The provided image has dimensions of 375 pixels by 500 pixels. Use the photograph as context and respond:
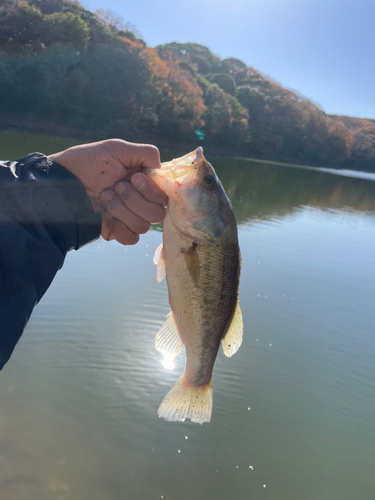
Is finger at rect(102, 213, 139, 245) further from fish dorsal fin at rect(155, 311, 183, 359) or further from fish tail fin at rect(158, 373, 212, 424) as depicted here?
fish tail fin at rect(158, 373, 212, 424)

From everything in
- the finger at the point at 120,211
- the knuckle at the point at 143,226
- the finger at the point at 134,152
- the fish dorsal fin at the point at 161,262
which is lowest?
the fish dorsal fin at the point at 161,262

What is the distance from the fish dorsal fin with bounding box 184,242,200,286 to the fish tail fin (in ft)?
2.39

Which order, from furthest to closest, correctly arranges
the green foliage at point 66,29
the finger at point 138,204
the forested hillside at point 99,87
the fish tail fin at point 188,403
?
the green foliage at point 66,29 < the forested hillside at point 99,87 < the finger at point 138,204 < the fish tail fin at point 188,403

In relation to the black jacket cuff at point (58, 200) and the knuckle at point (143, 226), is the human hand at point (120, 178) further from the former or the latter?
the black jacket cuff at point (58, 200)

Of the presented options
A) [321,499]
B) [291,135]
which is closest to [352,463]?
[321,499]

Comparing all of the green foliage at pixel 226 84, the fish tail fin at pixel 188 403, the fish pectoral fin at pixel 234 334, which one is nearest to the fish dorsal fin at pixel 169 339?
the fish tail fin at pixel 188 403

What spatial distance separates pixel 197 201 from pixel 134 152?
590 mm

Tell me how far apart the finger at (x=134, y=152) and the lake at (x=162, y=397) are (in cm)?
324

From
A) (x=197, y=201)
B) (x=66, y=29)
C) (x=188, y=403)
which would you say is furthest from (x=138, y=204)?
(x=66, y=29)

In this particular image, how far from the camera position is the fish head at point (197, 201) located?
2312 mm

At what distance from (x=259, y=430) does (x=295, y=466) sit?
0.59 m

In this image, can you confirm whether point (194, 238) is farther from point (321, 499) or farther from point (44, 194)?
point (321, 499)

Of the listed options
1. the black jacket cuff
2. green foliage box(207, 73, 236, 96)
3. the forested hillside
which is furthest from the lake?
green foliage box(207, 73, 236, 96)

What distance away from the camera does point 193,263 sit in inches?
91.4
